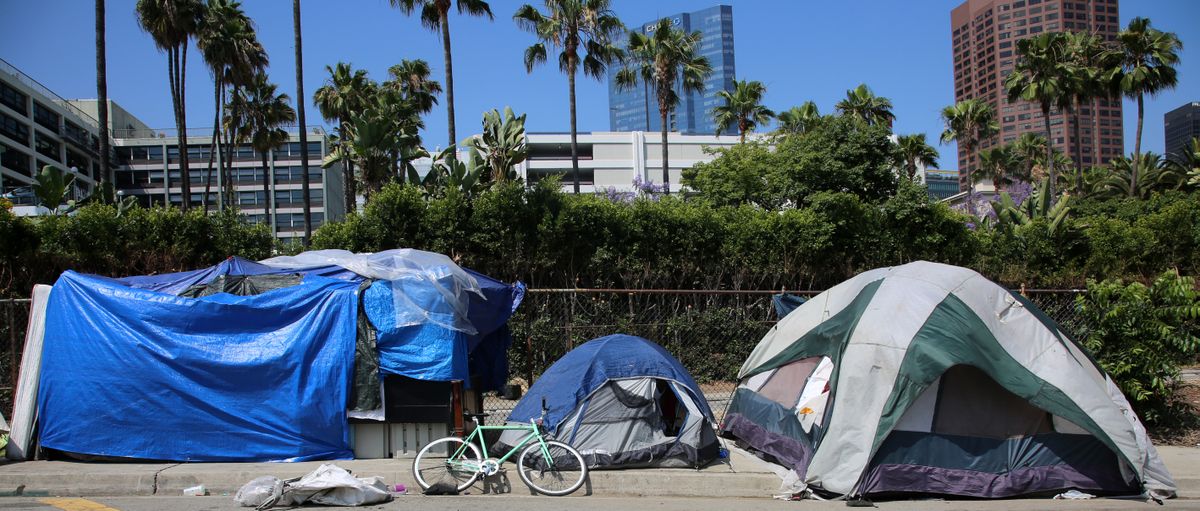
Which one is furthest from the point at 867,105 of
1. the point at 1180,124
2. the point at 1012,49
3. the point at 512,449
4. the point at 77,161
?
the point at 1180,124

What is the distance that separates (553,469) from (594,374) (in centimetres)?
109

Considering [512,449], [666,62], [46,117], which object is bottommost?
[512,449]

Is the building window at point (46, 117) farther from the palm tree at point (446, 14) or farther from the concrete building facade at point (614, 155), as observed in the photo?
the palm tree at point (446, 14)

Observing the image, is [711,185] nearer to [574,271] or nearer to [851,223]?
[851,223]

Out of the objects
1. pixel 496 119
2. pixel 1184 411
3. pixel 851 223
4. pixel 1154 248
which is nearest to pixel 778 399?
pixel 1184 411

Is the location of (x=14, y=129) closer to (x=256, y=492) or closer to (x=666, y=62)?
(x=666, y=62)

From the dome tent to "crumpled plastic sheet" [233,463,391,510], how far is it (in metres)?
1.59

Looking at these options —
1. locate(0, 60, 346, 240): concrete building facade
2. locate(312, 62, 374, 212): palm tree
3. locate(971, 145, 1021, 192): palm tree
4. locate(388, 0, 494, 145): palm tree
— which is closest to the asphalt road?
locate(388, 0, 494, 145): palm tree

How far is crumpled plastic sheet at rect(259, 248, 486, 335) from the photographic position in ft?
27.1

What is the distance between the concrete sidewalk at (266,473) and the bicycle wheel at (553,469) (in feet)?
0.59

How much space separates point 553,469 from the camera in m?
7.47

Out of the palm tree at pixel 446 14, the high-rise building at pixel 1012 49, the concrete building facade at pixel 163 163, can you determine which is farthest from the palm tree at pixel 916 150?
the high-rise building at pixel 1012 49

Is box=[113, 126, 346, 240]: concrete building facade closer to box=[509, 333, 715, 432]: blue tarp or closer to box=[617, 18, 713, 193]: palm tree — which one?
box=[617, 18, 713, 193]: palm tree

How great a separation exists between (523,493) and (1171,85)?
3524 cm
